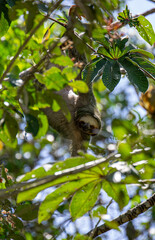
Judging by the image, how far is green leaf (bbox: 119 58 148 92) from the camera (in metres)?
1.79

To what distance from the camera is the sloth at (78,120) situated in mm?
2078

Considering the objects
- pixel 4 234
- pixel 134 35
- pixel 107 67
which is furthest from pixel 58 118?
pixel 134 35

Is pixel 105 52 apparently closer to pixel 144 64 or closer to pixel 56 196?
pixel 144 64

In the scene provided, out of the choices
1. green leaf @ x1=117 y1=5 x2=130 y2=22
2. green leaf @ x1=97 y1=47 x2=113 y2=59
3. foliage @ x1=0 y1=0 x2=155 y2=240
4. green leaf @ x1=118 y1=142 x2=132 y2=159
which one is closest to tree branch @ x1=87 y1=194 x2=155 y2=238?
foliage @ x1=0 y1=0 x2=155 y2=240

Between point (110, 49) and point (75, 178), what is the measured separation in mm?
807

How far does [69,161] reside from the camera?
138 centimetres

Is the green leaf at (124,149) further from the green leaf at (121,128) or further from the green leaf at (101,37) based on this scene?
the green leaf at (101,37)

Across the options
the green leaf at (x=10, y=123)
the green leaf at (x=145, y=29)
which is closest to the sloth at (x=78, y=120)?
the green leaf at (x=145, y=29)

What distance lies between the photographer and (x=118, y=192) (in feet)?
5.07

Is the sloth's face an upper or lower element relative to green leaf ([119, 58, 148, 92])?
lower

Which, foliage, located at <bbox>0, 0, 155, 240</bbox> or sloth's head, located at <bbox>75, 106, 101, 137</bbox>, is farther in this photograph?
sloth's head, located at <bbox>75, 106, 101, 137</bbox>

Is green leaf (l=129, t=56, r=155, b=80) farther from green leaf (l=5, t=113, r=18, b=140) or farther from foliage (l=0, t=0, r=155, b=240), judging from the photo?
green leaf (l=5, t=113, r=18, b=140)

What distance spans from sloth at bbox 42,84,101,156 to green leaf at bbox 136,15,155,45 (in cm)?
51

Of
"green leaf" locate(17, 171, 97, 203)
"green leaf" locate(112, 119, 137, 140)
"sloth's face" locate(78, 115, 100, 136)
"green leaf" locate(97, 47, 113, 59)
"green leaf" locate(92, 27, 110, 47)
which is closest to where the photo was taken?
"green leaf" locate(112, 119, 137, 140)
